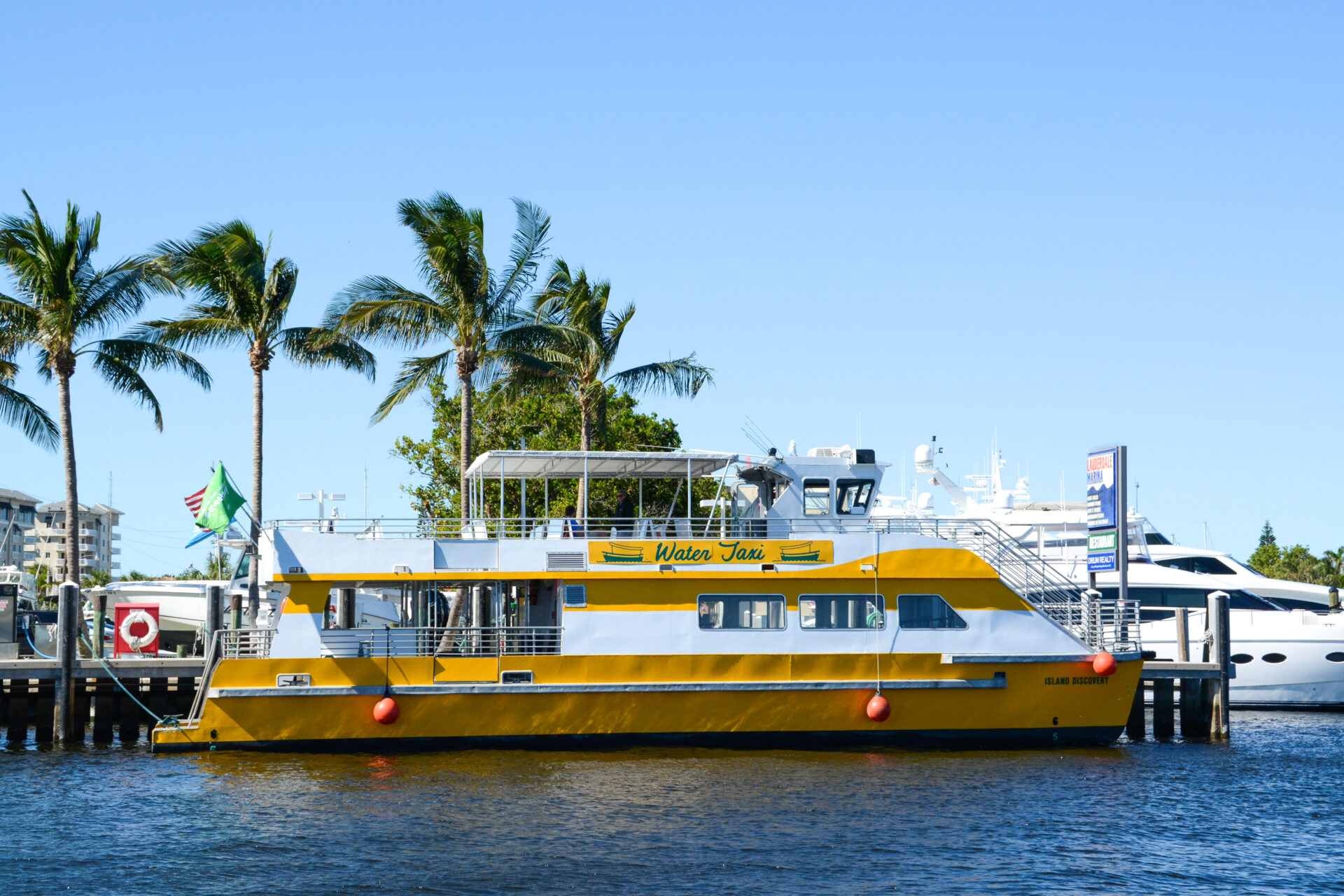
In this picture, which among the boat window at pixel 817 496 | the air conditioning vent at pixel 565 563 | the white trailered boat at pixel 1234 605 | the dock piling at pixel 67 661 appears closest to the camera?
the air conditioning vent at pixel 565 563

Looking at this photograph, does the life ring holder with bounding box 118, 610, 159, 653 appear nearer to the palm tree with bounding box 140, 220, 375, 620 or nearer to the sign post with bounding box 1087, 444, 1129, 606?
the palm tree with bounding box 140, 220, 375, 620

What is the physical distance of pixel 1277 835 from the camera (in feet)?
56.1

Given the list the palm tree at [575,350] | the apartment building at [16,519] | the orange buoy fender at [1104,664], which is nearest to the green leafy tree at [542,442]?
the palm tree at [575,350]

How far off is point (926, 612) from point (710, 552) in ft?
12.5

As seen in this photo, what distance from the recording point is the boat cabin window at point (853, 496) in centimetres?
2433

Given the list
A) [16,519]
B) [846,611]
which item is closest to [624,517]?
[846,611]

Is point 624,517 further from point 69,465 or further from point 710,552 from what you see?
point 69,465

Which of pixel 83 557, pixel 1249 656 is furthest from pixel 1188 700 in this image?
pixel 83 557

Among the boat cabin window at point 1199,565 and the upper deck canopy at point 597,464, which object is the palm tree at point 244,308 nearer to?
the upper deck canopy at point 597,464

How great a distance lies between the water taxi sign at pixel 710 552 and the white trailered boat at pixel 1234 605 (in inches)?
206

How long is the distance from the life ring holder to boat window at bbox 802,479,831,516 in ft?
42.7

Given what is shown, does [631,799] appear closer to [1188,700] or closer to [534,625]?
[534,625]

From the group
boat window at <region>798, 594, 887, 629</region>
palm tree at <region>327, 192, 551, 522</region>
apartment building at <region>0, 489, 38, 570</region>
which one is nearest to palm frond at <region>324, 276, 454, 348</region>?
palm tree at <region>327, 192, 551, 522</region>

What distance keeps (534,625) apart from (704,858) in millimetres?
8409
